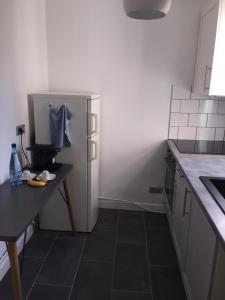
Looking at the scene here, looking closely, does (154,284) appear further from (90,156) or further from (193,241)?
(90,156)

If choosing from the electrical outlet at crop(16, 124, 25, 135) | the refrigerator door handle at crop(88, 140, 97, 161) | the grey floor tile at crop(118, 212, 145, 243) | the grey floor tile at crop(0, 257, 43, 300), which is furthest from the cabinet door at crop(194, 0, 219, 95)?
the grey floor tile at crop(0, 257, 43, 300)

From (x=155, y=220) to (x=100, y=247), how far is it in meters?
0.78

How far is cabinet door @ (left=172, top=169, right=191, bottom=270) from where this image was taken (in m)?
1.83

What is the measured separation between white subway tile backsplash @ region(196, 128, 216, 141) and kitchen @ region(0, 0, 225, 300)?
10mm

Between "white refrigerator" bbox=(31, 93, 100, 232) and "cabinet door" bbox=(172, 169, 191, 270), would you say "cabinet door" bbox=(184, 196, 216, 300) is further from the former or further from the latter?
"white refrigerator" bbox=(31, 93, 100, 232)

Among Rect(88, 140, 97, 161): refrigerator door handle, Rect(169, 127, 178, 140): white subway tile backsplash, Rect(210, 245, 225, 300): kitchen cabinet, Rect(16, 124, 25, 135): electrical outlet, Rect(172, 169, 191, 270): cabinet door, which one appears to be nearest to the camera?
Rect(210, 245, 225, 300): kitchen cabinet

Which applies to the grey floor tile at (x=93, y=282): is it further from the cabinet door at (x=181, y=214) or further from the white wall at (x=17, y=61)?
the white wall at (x=17, y=61)

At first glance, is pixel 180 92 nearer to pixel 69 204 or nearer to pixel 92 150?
pixel 92 150

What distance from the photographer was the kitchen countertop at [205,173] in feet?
3.86

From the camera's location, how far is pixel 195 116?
110 inches

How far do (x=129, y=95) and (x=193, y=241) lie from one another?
5.51 ft

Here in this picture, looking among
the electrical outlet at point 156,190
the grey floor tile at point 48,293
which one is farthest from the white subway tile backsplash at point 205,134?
the grey floor tile at point 48,293

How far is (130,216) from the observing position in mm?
2984

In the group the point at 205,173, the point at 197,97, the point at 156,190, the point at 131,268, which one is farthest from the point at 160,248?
the point at 197,97
